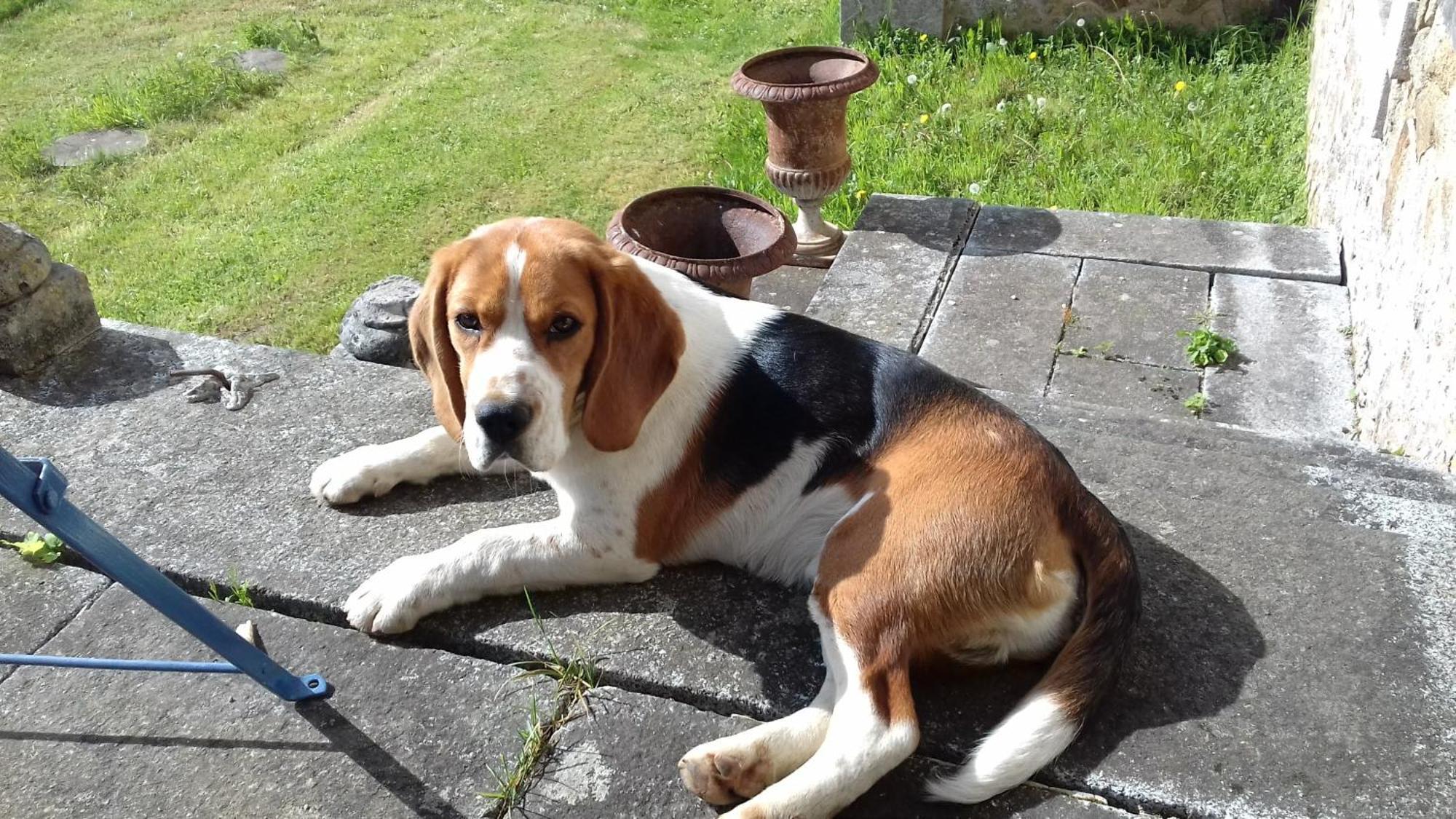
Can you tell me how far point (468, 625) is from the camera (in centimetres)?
261

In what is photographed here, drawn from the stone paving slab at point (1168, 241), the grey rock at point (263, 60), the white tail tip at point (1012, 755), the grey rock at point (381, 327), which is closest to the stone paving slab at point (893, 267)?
the stone paving slab at point (1168, 241)

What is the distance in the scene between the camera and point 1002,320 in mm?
4469

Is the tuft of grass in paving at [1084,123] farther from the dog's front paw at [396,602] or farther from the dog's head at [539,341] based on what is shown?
the dog's front paw at [396,602]

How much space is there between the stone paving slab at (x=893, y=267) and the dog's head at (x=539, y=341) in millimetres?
1959

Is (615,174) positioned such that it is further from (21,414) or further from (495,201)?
(21,414)

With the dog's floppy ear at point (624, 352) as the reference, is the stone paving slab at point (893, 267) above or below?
below

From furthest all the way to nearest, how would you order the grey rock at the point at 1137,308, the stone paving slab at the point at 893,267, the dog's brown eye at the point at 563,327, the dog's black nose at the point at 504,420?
the stone paving slab at the point at 893,267
the grey rock at the point at 1137,308
the dog's brown eye at the point at 563,327
the dog's black nose at the point at 504,420

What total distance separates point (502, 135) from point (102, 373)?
15.4 feet

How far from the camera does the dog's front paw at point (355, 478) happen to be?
2.99m

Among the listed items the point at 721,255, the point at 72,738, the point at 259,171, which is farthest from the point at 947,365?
the point at 259,171

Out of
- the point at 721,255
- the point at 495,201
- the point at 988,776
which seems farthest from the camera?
the point at 495,201

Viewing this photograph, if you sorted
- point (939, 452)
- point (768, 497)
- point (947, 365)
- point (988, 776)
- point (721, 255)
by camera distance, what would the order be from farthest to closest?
point (721, 255)
point (947, 365)
point (768, 497)
point (939, 452)
point (988, 776)

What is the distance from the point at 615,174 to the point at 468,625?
5.18 m

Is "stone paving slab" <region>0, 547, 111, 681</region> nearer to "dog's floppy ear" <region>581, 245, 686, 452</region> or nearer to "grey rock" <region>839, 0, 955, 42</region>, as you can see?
"dog's floppy ear" <region>581, 245, 686, 452</region>
